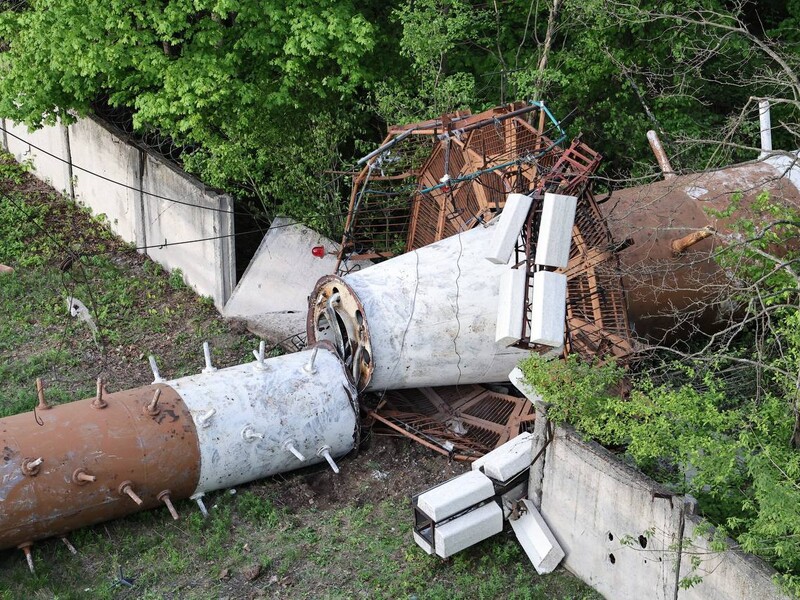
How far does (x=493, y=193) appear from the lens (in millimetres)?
11289

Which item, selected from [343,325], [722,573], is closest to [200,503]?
[343,325]

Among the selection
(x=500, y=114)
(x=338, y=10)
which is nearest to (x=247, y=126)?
(x=338, y=10)

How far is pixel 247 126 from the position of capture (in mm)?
13227

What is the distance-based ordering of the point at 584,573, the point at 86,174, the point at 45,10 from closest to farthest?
the point at 584,573, the point at 45,10, the point at 86,174

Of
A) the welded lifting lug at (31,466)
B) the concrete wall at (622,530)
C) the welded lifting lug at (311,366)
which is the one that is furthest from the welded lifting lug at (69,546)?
the concrete wall at (622,530)

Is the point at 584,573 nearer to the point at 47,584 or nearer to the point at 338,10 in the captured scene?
the point at 47,584

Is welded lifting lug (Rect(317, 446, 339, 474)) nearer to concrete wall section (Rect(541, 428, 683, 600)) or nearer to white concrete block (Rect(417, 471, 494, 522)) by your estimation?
white concrete block (Rect(417, 471, 494, 522))

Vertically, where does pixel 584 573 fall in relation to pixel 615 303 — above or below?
below

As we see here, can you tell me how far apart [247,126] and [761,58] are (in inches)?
340

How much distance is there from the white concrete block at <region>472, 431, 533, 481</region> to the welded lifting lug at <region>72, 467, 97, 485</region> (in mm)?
3793

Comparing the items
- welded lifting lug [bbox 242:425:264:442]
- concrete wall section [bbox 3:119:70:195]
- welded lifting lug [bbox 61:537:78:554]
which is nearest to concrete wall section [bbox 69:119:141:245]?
concrete wall section [bbox 3:119:70:195]

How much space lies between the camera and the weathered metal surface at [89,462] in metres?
8.52

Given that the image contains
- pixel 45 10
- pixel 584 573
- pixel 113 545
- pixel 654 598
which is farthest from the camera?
pixel 45 10

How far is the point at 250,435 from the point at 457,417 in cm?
269
